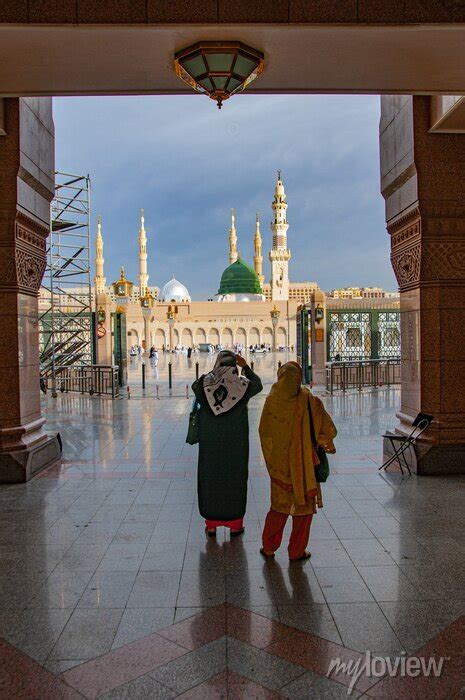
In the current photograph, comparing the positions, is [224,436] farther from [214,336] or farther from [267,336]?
[214,336]

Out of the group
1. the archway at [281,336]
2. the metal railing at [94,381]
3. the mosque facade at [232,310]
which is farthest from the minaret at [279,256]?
the metal railing at [94,381]

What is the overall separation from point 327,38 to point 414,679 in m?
4.27

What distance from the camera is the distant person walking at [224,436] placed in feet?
15.1

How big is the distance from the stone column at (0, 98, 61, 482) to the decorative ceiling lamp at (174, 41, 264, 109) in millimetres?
2794

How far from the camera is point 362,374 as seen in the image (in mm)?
16828

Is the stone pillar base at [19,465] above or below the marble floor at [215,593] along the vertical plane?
above

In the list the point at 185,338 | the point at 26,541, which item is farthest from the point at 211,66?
the point at 185,338

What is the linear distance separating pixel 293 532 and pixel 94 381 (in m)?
13.3

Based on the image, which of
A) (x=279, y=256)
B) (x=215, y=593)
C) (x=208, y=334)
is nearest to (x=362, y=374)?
(x=215, y=593)

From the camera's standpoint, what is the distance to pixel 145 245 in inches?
2953

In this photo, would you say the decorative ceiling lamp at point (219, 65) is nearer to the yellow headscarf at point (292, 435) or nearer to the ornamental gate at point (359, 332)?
the yellow headscarf at point (292, 435)

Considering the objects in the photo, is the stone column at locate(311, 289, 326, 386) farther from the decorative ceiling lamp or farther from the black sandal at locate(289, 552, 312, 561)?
the black sandal at locate(289, 552, 312, 561)

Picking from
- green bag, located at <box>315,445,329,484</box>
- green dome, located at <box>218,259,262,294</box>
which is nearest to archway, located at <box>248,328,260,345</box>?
green dome, located at <box>218,259,262,294</box>

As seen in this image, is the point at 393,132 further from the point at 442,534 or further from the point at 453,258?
the point at 442,534
